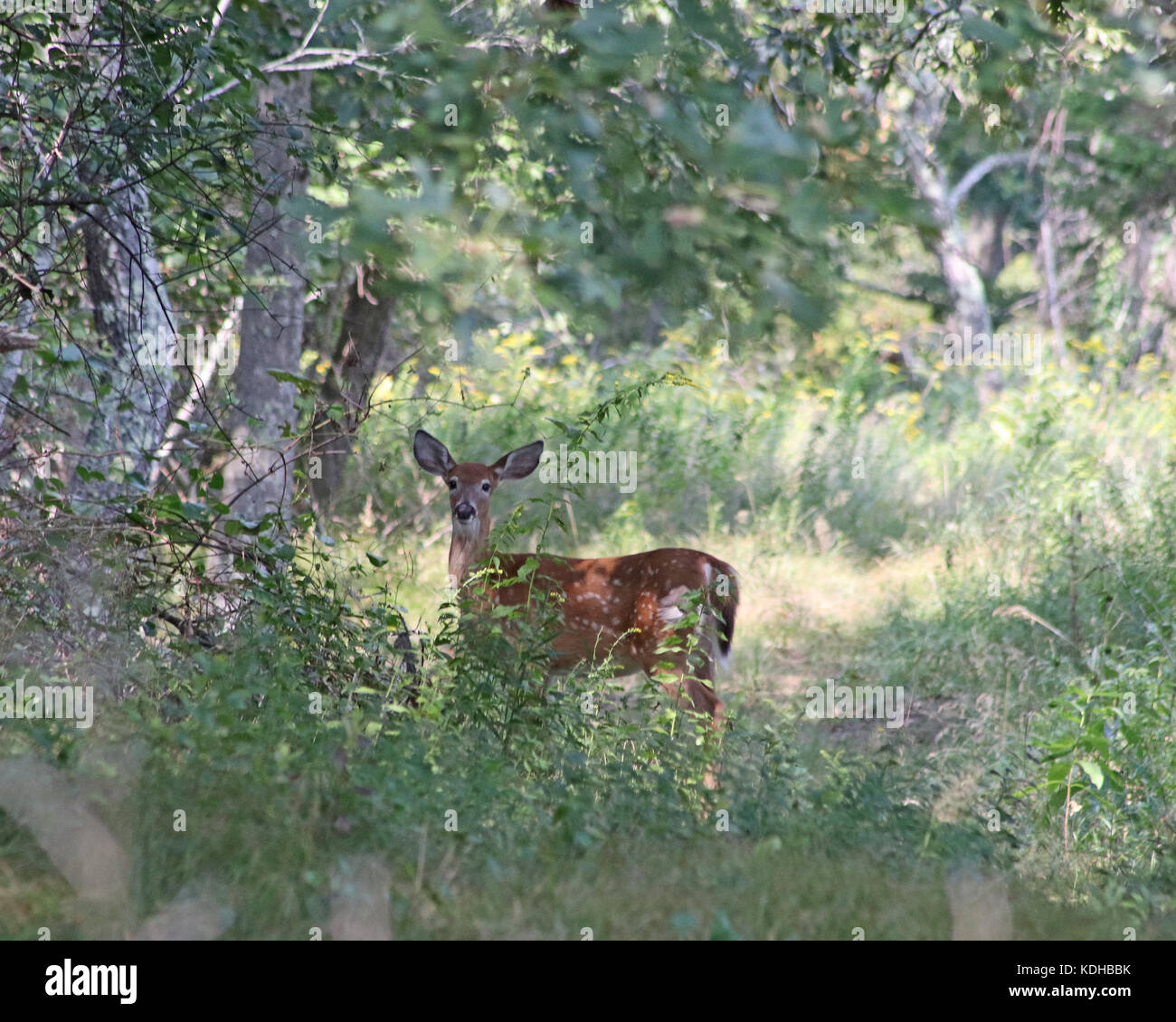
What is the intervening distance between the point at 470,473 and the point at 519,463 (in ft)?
0.92

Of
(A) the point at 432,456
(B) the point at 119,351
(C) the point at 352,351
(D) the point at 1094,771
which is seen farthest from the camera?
(C) the point at 352,351

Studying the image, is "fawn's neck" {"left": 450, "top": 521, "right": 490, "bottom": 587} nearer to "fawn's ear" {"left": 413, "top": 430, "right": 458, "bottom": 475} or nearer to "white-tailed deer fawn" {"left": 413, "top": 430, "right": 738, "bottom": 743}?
"white-tailed deer fawn" {"left": 413, "top": 430, "right": 738, "bottom": 743}

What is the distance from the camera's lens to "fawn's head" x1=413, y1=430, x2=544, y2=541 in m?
7.26

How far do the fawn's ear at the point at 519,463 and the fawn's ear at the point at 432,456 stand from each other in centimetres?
26

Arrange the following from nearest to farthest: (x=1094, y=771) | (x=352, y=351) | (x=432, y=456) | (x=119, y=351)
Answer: (x=1094, y=771)
(x=119, y=351)
(x=432, y=456)
(x=352, y=351)

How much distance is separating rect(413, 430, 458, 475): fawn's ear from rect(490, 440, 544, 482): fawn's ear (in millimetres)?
264

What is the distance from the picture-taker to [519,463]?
7.33m

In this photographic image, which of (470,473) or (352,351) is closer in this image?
(470,473)

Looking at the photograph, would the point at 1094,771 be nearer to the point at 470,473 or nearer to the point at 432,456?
the point at 470,473

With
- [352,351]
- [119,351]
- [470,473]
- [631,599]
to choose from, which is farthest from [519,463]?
[352,351]

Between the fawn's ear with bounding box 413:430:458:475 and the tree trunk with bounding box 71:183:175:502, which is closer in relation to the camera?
the tree trunk with bounding box 71:183:175:502

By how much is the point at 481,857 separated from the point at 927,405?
12791 millimetres

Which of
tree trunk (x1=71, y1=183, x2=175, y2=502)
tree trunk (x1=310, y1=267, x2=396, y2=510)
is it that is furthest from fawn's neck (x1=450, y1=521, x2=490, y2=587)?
tree trunk (x1=310, y1=267, x2=396, y2=510)
